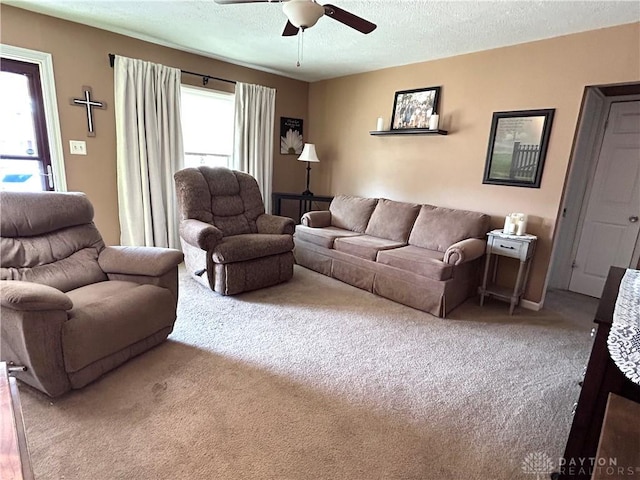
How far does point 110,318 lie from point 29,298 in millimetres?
389

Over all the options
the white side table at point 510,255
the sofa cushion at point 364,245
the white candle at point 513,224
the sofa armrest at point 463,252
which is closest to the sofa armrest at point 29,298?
the sofa cushion at point 364,245

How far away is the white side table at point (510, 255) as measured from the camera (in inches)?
116

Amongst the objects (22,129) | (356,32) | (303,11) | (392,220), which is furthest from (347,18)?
(22,129)

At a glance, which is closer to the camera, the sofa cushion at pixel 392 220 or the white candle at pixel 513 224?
the white candle at pixel 513 224

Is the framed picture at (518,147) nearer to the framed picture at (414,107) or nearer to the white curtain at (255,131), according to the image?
the framed picture at (414,107)

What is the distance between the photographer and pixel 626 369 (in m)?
1.10

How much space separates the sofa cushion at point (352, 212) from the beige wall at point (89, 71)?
227 centimetres

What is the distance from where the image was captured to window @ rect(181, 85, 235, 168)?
406cm

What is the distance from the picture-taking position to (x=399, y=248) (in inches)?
137

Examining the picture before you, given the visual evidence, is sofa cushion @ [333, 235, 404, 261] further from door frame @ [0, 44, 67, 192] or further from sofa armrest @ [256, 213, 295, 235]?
door frame @ [0, 44, 67, 192]

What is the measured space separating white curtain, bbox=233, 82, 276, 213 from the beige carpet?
2.35m

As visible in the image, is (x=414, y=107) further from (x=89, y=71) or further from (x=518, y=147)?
(x=89, y=71)

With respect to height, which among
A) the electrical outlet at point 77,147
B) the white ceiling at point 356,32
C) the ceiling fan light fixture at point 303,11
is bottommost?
the electrical outlet at point 77,147

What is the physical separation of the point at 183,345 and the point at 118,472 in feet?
3.17
